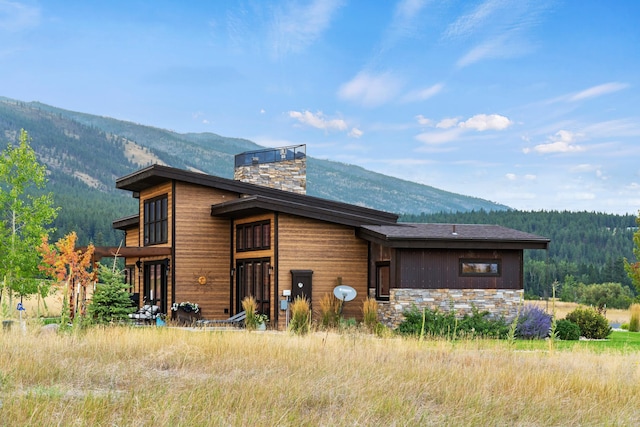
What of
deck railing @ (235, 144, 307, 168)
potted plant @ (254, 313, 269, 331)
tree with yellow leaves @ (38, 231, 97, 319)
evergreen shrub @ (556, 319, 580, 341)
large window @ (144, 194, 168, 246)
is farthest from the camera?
deck railing @ (235, 144, 307, 168)

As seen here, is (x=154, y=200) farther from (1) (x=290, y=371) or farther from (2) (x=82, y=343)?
(1) (x=290, y=371)

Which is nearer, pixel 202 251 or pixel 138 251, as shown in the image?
pixel 202 251

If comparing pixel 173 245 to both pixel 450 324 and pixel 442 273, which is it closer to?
pixel 442 273

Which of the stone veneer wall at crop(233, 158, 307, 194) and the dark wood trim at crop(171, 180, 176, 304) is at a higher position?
the stone veneer wall at crop(233, 158, 307, 194)

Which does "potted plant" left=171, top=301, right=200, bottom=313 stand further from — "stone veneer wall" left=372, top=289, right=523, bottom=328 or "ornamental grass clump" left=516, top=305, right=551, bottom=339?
"ornamental grass clump" left=516, top=305, right=551, bottom=339

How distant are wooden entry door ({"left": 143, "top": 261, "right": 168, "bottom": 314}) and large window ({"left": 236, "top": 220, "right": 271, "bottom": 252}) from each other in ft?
8.52

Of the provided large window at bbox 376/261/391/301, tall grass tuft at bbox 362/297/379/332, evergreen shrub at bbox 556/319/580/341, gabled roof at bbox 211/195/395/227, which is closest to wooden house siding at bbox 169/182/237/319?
gabled roof at bbox 211/195/395/227

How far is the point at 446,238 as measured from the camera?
24.0m

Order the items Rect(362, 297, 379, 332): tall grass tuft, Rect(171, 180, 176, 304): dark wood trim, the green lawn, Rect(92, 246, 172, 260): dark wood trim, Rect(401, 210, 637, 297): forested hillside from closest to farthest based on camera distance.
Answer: the green lawn → Rect(362, 297, 379, 332): tall grass tuft → Rect(92, 246, 172, 260): dark wood trim → Rect(171, 180, 176, 304): dark wood trim → Rect(401, 210, 637, 297): forested hillside

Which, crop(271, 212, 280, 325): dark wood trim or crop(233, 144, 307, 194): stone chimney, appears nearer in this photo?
crop(271, 212, 280, 325): dark wood trim

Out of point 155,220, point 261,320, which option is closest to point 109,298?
point 261,320

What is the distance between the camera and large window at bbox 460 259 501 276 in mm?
24703

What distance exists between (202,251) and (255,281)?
7.42 ft

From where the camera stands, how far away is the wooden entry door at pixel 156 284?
28375 millimetres
